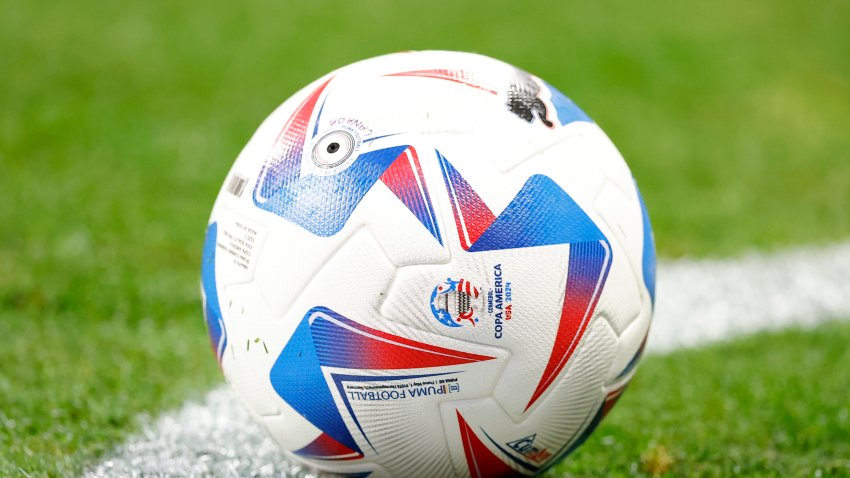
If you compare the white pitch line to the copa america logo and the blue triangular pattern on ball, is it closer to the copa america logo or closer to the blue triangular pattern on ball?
the copa america logo

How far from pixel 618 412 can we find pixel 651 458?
0.65 meters

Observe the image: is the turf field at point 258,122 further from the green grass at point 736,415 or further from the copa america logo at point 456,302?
the copa america logo at point 456,302

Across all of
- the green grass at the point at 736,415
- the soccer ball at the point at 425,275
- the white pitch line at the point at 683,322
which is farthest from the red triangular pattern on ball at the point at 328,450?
the green grass at the point at 736,415

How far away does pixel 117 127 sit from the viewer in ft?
24.0

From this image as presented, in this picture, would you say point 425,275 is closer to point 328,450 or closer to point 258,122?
point 328,450

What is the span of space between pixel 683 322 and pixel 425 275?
3188mm

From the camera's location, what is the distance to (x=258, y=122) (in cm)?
781

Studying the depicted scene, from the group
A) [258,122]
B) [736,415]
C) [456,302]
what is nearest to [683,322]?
[736,415]

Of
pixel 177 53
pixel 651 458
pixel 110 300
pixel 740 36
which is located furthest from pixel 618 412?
pixel 740 36

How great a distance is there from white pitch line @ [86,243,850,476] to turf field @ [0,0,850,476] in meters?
0.16

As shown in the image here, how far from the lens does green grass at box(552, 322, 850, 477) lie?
350 centimetres

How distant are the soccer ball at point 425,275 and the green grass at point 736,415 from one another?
700 millimetres

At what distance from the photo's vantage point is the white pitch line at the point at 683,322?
10.5 ft

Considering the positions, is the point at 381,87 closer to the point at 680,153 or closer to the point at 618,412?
the point at 618,412
